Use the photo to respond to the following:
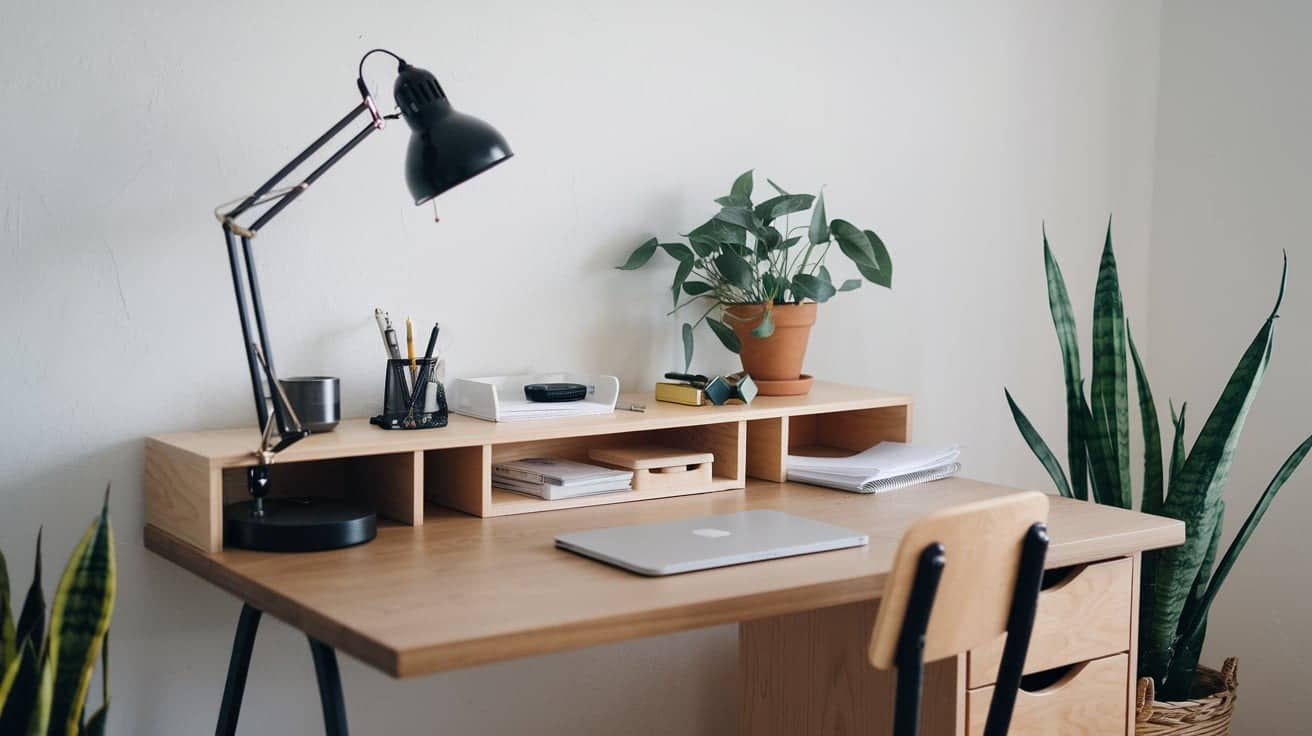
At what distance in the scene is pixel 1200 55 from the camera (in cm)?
287

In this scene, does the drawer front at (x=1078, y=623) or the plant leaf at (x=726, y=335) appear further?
the plant leaf at (x=726, y=335)

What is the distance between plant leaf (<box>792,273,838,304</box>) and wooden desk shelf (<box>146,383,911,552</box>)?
18 cm

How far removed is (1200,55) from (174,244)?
227 cm

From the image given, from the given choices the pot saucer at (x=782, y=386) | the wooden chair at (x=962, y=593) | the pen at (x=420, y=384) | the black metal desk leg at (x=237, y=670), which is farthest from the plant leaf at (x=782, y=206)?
the black metal desk leg at (x=237, y=670)

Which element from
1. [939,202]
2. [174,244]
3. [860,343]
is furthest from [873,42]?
[174,244]

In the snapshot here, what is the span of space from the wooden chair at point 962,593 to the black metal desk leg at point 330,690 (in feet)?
2.05

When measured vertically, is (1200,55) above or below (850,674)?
above

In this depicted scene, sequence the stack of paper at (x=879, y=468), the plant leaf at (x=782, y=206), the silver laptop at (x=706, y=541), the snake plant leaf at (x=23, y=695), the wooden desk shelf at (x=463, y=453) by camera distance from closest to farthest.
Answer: the snake plant leaf at (x=23, y=695), the silver laptop at (x=706, y=541), the wooden desk shelf at (x=463, y=453), the stack of paper at (x=879, y=468), the plant leaf at (x=782, y=206)

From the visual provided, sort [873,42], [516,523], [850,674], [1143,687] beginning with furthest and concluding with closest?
[873,42], [1143,687], [850,674], [516,523]

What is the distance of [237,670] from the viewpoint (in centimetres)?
175

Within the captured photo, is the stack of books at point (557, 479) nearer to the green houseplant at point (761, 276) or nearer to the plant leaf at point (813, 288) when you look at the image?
the green houseplant at point (761, 276)

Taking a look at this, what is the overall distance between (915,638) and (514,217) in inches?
42.1

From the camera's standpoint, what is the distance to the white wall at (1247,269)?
2686 mm

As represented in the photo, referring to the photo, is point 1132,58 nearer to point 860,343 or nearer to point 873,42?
point 873,42
